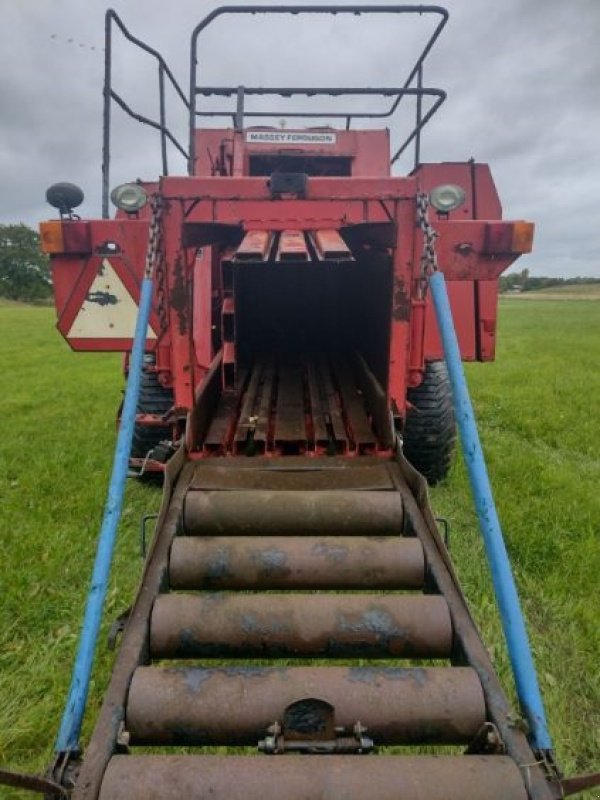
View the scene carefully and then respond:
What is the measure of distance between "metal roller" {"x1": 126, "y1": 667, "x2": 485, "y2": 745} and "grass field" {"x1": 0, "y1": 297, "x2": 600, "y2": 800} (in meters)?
0.71

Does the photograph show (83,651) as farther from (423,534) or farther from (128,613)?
(423,534)

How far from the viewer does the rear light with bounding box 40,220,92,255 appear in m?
2.91

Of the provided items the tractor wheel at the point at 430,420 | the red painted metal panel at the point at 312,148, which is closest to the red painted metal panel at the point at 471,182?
the tractor wheel at the point at 430,420

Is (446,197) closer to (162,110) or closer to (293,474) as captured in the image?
(293,474)

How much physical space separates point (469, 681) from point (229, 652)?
718 millimetres

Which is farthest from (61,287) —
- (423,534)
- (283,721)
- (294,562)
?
(283,721)

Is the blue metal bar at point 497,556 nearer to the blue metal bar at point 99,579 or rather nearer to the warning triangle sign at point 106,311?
the blue metal bar at point 99,579

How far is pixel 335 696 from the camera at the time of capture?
158 cm

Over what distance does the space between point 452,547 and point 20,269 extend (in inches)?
2371

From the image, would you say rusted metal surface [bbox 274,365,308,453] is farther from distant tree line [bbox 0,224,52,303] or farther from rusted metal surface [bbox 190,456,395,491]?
distant tree line [bbox 0,224,52,303]

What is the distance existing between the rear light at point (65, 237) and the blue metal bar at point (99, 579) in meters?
0.97

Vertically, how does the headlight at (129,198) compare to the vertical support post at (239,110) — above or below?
below

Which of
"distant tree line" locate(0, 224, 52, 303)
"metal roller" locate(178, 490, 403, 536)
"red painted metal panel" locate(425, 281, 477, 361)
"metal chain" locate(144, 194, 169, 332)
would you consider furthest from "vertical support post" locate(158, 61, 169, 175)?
"distant tree line" locate(0, 224, 52, 303)

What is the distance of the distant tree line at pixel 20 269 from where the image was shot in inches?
2175
